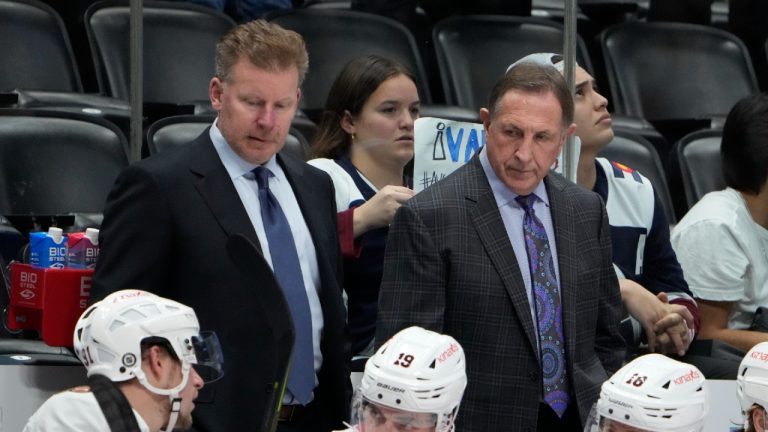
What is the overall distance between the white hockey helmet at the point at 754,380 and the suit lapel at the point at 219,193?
112 cm

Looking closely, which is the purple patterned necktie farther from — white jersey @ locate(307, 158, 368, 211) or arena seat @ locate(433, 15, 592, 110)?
arena seat @ locate(433, 15, 592, 110)

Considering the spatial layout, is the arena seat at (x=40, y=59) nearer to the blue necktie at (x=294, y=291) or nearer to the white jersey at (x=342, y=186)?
the white jersey at (x=342, y=186)

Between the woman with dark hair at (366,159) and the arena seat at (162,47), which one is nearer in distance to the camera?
the woman with dark hair at (366,159)

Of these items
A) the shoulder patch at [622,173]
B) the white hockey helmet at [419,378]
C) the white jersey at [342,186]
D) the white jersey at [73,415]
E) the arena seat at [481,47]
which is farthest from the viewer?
the arena seat at [481,47]

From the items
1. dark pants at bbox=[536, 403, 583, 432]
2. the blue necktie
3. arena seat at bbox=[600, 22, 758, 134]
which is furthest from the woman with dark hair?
arena seat at bbox=[600, 22, 758, 134]

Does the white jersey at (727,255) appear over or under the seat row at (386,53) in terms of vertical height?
under

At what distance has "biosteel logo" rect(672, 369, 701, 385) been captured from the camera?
9.98 feet

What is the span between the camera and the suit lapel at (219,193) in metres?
3.21

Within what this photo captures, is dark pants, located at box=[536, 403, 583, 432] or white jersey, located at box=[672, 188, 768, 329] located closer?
dark pants, located at box=[536, 403, 583, 432]

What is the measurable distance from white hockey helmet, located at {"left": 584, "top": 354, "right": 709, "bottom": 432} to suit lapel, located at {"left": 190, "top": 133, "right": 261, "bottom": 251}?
83 centimetres

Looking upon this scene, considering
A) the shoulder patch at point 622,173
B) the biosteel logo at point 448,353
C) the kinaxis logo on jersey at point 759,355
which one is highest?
the biosteel logo at point 448,353

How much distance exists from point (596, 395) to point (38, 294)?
1.31 m

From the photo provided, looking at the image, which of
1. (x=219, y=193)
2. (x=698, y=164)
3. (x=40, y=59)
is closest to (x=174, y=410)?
(x=219, y=193)

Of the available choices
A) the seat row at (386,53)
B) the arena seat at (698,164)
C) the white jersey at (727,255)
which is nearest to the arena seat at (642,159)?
the arena seat at (698,164)
